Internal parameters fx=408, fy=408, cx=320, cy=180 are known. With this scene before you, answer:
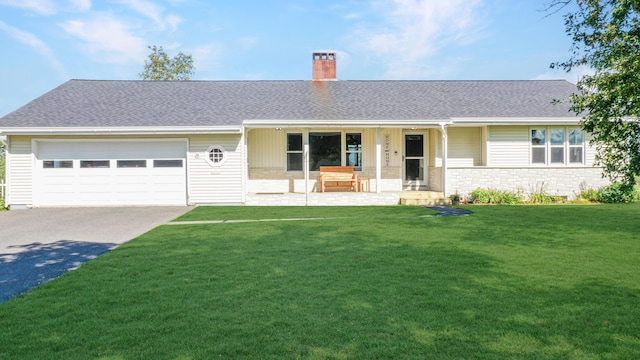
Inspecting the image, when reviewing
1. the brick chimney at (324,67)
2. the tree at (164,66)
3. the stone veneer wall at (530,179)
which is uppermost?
A: the tree at (164,66)

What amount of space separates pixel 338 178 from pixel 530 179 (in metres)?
7.18

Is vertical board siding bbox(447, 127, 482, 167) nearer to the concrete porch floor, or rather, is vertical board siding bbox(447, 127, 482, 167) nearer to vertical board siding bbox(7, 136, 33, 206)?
the concrete porch floor

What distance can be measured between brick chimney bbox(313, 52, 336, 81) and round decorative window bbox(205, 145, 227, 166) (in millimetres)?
7812

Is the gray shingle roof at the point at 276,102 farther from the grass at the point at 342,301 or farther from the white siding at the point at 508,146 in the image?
the grass at the point at 342,301

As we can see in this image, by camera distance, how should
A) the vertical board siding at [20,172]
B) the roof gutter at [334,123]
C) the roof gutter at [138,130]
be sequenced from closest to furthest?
the roof gutter at [138,130], the vertical board siding at [20,172], the roof gutter at [334,123]

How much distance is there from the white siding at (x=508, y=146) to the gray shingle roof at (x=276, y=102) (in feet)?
2.12

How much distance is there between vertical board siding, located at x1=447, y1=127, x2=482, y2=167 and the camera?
53.8 ft

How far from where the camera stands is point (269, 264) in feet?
19.2

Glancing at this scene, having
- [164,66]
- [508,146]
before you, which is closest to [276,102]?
[508,146]

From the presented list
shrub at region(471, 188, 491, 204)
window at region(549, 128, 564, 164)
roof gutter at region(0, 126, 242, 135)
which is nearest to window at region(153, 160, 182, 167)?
roof gutter at region(0, 126, 242, 135)

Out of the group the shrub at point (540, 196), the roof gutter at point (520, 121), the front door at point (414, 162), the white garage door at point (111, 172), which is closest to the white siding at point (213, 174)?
the white garage door at point (111, 172)

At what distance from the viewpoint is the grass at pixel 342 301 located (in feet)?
10.4

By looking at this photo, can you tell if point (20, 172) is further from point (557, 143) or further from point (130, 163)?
point (557, 143)

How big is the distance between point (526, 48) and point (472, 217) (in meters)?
7.45
